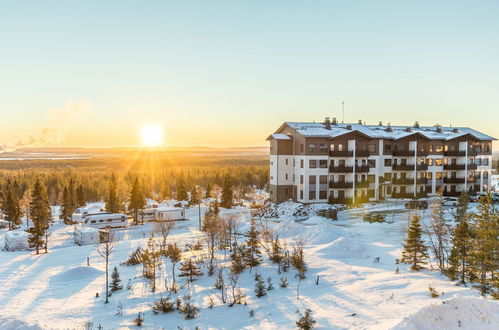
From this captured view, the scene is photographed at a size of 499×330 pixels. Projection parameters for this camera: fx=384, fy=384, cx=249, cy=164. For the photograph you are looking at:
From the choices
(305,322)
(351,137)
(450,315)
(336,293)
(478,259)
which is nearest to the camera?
(450,315)

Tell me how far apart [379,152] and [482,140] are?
18.0m

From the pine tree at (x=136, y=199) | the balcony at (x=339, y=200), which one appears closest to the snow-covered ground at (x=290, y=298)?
the balcony at (x=339, y=200)

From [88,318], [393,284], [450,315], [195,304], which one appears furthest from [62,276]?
[450,315]

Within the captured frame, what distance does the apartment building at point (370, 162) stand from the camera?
50.5 metres

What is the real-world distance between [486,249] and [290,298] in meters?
8.63

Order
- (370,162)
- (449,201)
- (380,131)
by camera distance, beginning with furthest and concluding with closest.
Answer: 1. (380,131)
2. (370,162)
3. (449,201)

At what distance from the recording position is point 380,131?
56.9 meters

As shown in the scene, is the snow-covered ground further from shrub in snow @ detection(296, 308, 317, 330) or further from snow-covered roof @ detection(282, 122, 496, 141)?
snow-covered roof @ detection(282, 122, 496, 141)

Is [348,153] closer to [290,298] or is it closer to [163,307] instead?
[290,298]

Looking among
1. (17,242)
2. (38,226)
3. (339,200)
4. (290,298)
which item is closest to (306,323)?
(290,298)

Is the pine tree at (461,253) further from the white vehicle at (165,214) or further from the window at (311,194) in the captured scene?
the white vehicle at (165,214)

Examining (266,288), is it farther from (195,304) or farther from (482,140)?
(482,140)

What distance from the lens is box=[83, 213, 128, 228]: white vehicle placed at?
54.8 metres

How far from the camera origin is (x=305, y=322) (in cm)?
1344
